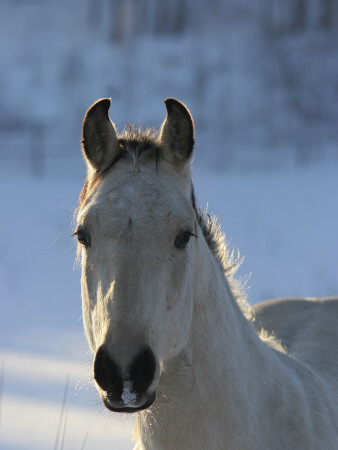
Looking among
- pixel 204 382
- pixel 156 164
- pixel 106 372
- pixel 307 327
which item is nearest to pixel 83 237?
pixel 156 164

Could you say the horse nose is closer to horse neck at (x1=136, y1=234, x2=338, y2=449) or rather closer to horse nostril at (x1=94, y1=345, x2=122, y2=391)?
horse nostril at (x1=94, y1=345, x2=122, y2=391)

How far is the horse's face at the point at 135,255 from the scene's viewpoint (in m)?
2.21

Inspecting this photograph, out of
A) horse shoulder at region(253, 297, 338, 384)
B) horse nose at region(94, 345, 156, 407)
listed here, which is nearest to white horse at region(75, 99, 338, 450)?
horse nose at region(94, 345, 156, 407)

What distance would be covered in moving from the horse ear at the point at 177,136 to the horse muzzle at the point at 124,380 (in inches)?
35.0

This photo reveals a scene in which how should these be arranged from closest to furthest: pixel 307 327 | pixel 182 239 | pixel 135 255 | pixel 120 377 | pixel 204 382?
pixel 120 377
pixel 135 255
pixel 182 239
pixel 204 382
pixel 307 327

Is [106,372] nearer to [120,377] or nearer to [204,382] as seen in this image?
[120,377]

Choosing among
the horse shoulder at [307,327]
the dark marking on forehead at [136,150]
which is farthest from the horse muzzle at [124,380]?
the horse shoulder at [307,327]

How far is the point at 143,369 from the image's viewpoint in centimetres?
222

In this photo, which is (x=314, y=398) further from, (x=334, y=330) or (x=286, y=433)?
(x=334, y=330)

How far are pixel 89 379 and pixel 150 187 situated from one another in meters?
0.85

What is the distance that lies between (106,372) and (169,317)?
353 millimetres

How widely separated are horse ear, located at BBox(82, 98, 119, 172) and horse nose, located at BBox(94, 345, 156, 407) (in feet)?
2.89

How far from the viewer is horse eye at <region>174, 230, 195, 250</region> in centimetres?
250

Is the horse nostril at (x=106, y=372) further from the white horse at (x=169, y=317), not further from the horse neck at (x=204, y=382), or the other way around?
the horse neck at (x=204, y=382)
